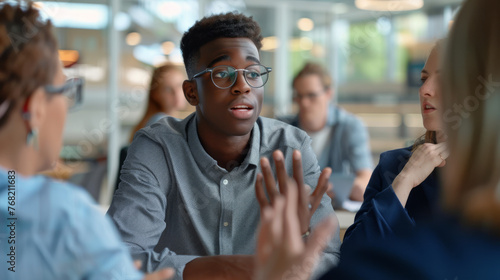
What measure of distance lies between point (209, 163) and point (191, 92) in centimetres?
21

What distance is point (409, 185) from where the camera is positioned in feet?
4.68

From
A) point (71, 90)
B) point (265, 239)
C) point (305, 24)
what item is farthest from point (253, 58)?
point (305, 24)

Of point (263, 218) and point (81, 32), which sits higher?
point (81, 32)

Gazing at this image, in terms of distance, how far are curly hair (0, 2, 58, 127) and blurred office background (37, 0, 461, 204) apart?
14.0 ft

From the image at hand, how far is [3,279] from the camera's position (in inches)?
32.6

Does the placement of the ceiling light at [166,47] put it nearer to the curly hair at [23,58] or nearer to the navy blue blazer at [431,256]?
the curly hair at [23,58]

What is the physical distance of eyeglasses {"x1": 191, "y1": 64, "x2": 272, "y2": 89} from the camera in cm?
141

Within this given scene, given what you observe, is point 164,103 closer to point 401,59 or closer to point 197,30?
point 197,30

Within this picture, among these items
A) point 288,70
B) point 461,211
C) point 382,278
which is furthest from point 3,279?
point 288,70

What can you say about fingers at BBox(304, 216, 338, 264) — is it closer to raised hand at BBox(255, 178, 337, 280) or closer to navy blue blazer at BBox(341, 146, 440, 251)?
raised hand at BBox(255, 178, 337, 280)

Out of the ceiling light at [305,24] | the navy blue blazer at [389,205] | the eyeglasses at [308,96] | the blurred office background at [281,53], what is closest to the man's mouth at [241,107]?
the navy blue blazer at [389,205]

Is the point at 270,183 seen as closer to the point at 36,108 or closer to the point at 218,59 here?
the point at 36,108

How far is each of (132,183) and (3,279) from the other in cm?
61

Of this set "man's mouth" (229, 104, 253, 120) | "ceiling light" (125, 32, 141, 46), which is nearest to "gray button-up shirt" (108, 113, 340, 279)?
"man's mouth" (229, 104, 253, 120)
